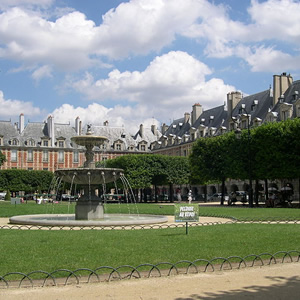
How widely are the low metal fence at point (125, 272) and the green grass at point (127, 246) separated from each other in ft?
1.44

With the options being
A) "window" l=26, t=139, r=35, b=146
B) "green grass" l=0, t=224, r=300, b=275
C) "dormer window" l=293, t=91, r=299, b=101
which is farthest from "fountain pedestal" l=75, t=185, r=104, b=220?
"window" l=26, t=139, r=35, b=146

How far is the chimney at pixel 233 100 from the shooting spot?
70.6m

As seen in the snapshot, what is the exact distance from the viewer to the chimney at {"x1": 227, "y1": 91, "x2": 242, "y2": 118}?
70562 mm

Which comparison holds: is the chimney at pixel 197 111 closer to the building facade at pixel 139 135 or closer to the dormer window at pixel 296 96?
the building facade at pixel 139 135

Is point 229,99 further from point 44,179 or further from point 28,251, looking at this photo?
point 28,251

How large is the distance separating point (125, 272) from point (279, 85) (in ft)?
185

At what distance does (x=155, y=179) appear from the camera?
63469 millimetres

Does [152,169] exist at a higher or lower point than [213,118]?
lower

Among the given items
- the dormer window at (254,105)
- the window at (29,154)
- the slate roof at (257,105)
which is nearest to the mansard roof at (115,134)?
the window at (29,154)

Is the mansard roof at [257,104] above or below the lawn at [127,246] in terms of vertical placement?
above

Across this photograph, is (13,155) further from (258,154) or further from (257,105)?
(258,154)

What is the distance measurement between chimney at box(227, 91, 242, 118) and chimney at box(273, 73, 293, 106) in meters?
9.72

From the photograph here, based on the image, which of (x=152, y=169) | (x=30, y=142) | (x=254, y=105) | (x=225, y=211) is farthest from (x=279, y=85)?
(x=30, y=142)

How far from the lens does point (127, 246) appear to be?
12.3 m
